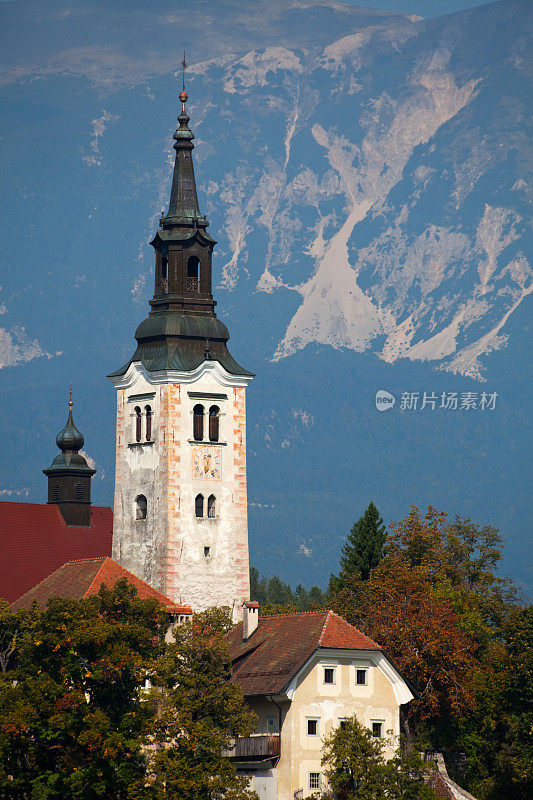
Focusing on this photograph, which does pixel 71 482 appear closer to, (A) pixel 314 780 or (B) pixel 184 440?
(B) pixel 184 440

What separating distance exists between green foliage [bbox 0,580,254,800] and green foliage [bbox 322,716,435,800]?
5.21 metres

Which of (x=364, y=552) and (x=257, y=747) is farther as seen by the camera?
(x=364, y=552)

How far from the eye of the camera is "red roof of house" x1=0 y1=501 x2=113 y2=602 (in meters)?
89.6

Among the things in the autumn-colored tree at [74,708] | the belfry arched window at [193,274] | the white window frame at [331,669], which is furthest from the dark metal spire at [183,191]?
the autumn-colored tree at [74,708]

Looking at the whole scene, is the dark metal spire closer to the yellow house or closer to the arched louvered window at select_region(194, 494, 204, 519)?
the arched louvered window at select_region(194, 494, 204, 519)

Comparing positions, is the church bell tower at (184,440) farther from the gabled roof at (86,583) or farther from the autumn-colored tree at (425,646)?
the autumn-colored tree at (425,646)

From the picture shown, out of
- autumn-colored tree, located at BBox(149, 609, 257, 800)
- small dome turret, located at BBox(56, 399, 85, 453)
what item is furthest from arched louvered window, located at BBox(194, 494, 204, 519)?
small dome turret, located at BBox(56, 399, 85, 453)

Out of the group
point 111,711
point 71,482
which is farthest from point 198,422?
point 71,482

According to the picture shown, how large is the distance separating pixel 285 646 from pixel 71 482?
36410 millimetres

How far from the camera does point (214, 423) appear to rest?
87.0 meters

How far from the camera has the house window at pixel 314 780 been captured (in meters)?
71.2

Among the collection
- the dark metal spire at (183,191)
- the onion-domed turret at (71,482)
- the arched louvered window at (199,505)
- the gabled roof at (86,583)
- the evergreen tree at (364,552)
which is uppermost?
the dark metal spire at (183,191)

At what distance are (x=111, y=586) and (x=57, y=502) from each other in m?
34.8

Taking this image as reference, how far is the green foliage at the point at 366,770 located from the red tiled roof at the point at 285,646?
3.37 metres
